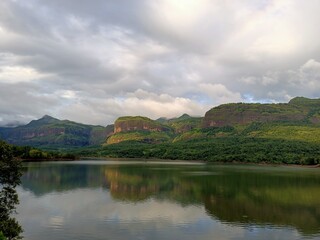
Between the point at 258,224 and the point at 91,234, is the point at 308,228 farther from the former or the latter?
the point at 91,234

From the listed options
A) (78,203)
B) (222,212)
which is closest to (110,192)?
(78,203)

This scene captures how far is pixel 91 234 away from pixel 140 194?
35.5 m

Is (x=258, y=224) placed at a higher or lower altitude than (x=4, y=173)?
lower

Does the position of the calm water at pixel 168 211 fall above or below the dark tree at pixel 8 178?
below

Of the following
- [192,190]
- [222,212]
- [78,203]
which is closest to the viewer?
[222,212]

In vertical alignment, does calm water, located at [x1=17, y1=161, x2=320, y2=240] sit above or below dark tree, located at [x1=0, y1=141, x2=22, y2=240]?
below

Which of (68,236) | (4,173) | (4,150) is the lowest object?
→ (68,236)

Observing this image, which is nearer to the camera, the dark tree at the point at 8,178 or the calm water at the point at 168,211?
the dark tree at the point at 8,178

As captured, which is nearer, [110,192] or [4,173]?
[4,173]

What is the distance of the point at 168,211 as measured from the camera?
59.5m

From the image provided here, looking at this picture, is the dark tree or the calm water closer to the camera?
the dark tree

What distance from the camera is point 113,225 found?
161ft

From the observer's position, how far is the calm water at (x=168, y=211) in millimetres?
45688

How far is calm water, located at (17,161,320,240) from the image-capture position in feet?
150
